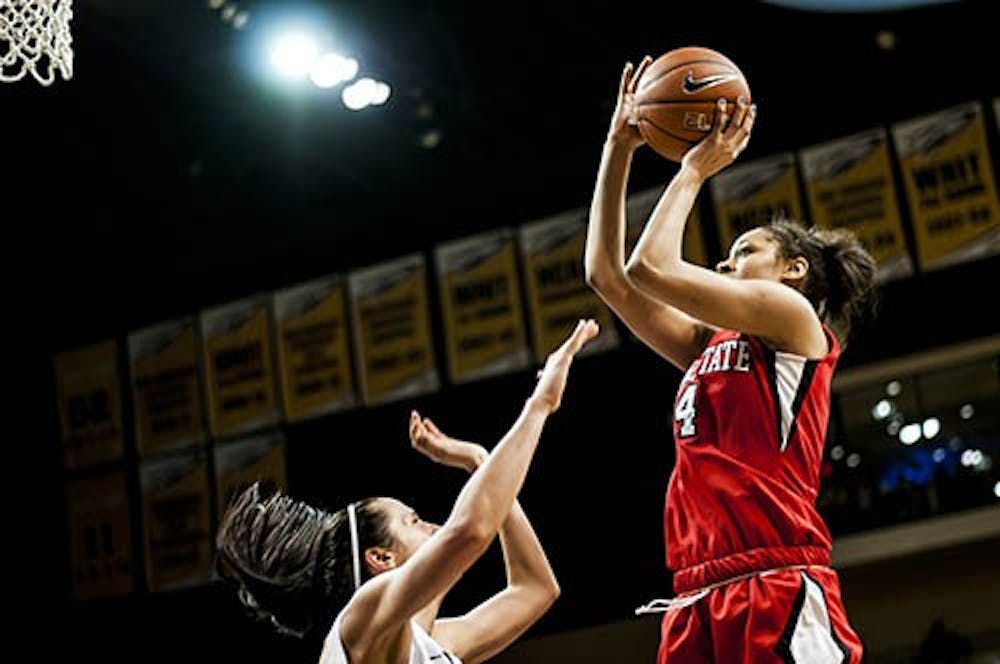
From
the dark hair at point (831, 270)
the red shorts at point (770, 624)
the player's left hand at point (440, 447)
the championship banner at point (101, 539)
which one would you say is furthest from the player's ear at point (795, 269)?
the championship banner at point (101, 539)

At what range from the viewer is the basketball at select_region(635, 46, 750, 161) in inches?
130

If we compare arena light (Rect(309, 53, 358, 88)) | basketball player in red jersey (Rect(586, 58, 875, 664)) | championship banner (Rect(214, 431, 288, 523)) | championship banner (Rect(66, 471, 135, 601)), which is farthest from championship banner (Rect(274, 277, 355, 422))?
basketball player in red jersey (Rect(586, 58, 875, 664))

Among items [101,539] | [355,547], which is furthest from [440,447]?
[101,539]

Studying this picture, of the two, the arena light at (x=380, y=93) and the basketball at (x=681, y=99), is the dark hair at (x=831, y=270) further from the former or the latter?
the arena light at (x=380, y=93)

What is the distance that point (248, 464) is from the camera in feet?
31.6

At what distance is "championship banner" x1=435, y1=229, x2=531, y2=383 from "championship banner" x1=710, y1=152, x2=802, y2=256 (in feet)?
4.27

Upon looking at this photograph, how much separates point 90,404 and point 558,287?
3334 mm

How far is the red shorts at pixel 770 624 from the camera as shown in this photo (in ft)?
10.0

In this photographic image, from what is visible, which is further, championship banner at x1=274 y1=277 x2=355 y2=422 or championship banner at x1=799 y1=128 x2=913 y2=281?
championship banner at x1=274 y1=277 x2=355 y2=422

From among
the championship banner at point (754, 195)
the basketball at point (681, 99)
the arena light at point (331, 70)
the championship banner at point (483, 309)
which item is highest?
the arena light at point (331, 70)

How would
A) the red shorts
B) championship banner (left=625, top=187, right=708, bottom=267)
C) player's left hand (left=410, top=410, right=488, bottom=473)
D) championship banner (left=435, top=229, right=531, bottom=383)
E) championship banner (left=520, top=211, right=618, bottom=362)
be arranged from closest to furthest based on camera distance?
the red shorts → player's left hand (left=410, top=410, right=488, bottom=473) → championship banner (left=625, top=187, right=708, bottom=267) → championship banner (left=520, top=211, right=618, bottom=362) → championship banner (left=435, top=229, right=531, bottom=383)

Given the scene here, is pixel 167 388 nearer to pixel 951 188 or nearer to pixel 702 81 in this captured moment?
pixel 951 188

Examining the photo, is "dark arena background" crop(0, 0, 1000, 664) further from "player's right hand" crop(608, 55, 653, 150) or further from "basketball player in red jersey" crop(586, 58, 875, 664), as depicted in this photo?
"basketball player in red jersey" crop(586, 58, 875, 664)

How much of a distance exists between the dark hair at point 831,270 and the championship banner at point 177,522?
22.1ft
